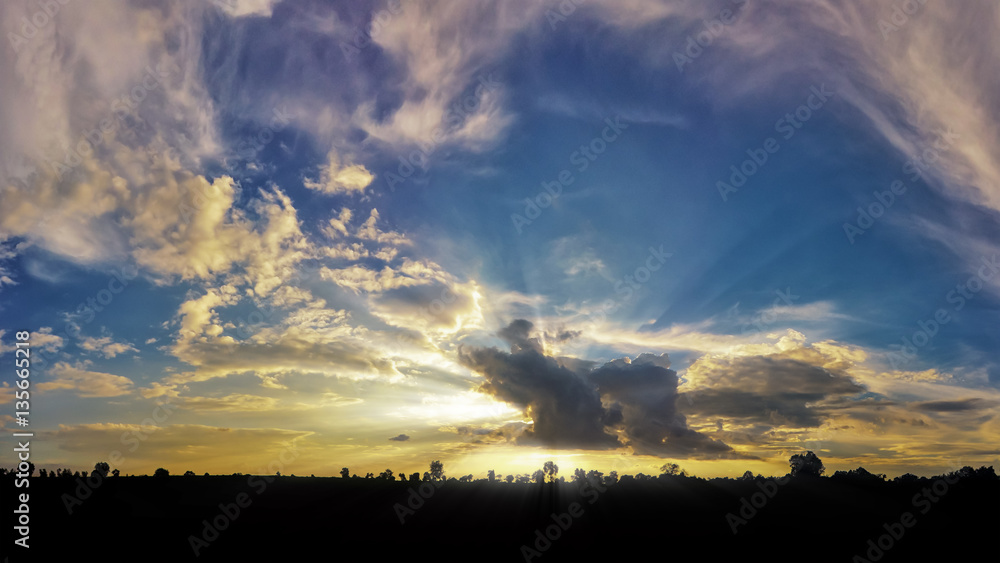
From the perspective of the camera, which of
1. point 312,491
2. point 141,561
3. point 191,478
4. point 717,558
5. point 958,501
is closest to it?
point 141,561

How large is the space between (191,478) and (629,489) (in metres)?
123

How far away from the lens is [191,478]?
13450 centimetres

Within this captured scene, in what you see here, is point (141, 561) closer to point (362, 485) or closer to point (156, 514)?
point (156, 514)

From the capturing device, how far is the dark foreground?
88062 mm

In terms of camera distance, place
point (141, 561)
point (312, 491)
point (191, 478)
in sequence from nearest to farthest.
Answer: point (141, 561) < point (312, 491) < point (191, 478)

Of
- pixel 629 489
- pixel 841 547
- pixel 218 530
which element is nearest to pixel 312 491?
pixel 218 530

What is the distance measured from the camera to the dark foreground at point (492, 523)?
289 feet

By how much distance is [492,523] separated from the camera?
350 ft

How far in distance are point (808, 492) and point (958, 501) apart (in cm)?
3015

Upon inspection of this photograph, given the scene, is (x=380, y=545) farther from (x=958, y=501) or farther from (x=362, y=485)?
(x=958, y=501)

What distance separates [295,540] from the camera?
92250 mm

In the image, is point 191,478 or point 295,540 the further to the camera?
point 191,478

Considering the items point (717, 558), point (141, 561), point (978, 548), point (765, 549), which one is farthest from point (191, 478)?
point (978, 548)

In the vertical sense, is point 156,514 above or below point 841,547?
above
